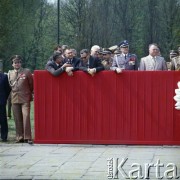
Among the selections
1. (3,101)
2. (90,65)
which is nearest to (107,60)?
(90,65)

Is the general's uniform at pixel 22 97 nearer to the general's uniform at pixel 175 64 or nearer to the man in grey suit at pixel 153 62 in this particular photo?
the man in grey suit at pixel 153 62

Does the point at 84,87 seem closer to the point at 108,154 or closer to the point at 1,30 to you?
the point at 108,154

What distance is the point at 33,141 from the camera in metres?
14.4

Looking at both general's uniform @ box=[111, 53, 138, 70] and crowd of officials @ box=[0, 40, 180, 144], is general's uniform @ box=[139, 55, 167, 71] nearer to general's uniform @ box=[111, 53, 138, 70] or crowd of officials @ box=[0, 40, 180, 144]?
crowd of officials @ box=[0, 40, 180, 144]

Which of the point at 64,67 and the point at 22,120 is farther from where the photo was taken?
the point at 22,120

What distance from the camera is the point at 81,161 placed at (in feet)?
37.9

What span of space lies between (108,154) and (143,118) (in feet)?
5.67

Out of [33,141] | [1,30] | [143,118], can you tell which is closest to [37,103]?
[33,141]

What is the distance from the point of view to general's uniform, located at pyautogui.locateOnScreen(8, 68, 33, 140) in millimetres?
14547

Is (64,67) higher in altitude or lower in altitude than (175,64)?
lower

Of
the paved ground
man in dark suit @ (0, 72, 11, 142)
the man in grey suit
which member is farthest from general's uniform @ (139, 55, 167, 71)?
man in dark suit @ (0, 72, 11, 142)

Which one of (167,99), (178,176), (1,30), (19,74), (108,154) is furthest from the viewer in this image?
(1,30)

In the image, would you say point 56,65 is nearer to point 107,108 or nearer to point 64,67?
point 64,67

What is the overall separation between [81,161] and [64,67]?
310 cm
